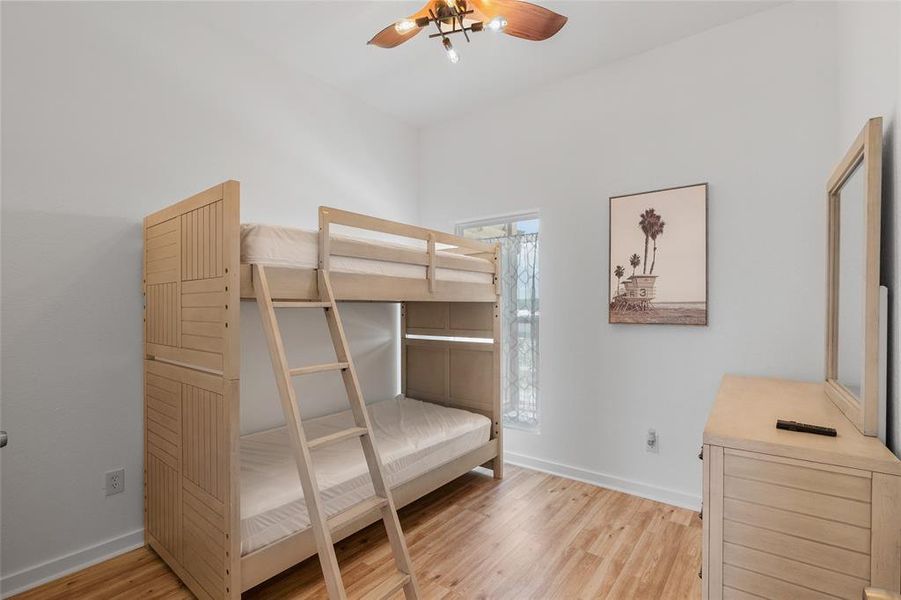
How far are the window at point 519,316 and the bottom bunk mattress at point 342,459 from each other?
0.50 m

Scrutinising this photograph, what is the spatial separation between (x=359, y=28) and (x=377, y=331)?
218 cm

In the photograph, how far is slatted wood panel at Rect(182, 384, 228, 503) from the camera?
1690 millimetres

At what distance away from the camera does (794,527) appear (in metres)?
1.20

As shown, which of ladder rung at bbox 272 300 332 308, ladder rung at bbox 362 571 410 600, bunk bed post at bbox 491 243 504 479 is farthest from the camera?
bunk bed post at bbox 491 243 504 479

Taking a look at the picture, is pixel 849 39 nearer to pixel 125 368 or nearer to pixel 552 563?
pixel 552 563

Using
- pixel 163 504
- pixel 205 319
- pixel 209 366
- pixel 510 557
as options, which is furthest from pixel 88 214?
pixel 510 557

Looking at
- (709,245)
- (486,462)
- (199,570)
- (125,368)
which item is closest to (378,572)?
(199,570)

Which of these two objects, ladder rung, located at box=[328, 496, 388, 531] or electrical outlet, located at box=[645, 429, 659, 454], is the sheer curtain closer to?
electrical outlet, located at box=[645, 429, 659, 454]

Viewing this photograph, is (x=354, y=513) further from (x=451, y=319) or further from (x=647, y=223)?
(x=647, y=223)

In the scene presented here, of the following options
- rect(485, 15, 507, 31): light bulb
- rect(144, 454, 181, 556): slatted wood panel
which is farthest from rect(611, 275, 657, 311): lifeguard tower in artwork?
rect(144, 454, 181, 556): slatted wood panel

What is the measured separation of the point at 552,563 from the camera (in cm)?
216

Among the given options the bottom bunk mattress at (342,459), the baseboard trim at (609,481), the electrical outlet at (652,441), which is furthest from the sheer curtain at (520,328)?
the electrical outlet at (652,441)

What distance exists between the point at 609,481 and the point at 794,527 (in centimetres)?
194

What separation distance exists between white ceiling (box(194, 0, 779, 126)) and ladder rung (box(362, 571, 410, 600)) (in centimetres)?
284
